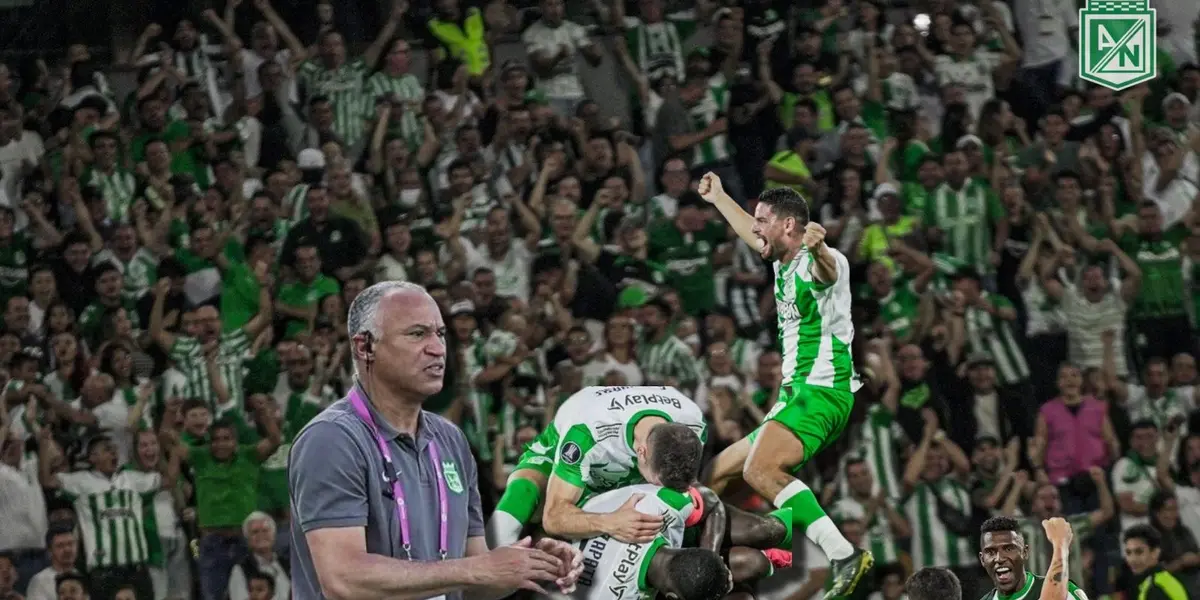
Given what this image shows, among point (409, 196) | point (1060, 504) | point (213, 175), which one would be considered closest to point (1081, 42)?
point (1060, 504)

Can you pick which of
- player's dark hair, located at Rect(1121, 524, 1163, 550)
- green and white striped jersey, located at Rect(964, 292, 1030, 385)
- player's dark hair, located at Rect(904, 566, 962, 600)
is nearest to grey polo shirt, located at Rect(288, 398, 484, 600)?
player's dark hair, located at Rect(904, 566, 962, 600)

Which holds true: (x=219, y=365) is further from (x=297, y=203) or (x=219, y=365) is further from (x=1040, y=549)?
(x=1040, y=549)

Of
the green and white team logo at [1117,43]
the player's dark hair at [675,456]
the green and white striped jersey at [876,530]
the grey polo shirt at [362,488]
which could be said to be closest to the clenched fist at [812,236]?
the player's dark hair at [675,456]

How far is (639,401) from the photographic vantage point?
7.36 m

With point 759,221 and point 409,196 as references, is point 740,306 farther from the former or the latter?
point 759,221

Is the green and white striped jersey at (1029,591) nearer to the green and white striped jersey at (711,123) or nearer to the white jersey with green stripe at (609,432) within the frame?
the white jersey with green stripe at (609,432)

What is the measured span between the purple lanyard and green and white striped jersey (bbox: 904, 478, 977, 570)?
6930mm

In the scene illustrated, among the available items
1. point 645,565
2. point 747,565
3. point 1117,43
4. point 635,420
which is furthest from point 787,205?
point 1117,43

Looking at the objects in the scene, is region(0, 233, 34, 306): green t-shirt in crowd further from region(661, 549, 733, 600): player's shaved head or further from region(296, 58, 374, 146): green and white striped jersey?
region(661, 549, 733, 600): player's shaved head

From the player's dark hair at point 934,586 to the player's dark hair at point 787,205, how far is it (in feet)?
5.38

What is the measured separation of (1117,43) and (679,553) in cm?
876

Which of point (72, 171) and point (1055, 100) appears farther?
point (1055, 100)

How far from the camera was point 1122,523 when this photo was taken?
10.9 metres

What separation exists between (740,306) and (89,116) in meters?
4.80
